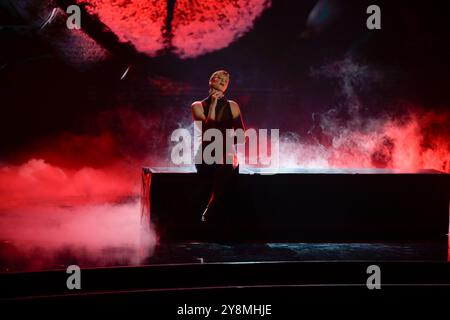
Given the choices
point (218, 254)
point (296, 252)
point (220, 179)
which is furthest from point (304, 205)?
point (218, 254)

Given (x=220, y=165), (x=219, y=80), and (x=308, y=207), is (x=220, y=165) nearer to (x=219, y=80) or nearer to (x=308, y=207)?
(x=219, y=80)

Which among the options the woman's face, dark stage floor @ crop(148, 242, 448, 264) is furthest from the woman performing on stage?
dark stage floor @ crop(148, 242, 448, 264)

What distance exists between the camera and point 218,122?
5.45 meters

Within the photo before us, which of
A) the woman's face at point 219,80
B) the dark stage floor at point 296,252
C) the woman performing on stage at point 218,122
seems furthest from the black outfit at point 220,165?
the dark stage floor at point 296,252

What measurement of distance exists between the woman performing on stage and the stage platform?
0.10m

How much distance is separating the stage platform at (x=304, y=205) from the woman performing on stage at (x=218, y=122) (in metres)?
0.10

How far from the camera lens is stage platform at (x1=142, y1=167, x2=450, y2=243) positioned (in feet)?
18.0

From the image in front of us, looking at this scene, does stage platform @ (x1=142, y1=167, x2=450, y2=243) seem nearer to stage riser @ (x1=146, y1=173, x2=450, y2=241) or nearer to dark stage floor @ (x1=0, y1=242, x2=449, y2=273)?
stage riser @ (x1=146, y1=173, x2=450, y2=241)

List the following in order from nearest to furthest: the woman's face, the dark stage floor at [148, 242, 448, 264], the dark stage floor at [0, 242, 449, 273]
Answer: the dark stage floor at [0, 242, 449, 273] < the dark stage floor at [148, 242, 448, 264] < the woman's face

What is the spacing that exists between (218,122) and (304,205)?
49.6 inches

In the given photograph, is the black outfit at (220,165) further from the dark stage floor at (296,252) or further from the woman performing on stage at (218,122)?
the dark stage floor at (296,252)

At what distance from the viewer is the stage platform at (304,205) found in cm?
548
